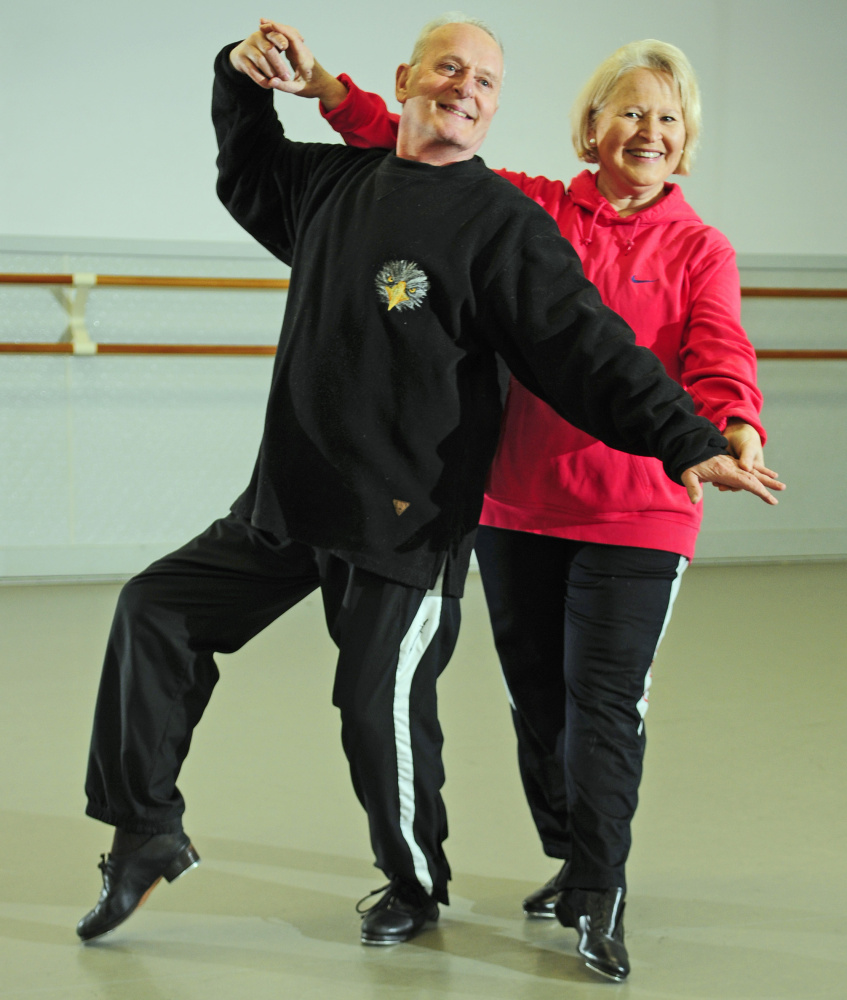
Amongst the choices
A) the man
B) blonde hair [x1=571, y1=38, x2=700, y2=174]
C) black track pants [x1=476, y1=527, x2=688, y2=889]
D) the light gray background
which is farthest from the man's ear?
the light gray background

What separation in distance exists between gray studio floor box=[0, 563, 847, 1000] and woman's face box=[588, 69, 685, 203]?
1124 mm

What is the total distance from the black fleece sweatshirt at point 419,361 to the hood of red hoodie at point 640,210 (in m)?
0.16

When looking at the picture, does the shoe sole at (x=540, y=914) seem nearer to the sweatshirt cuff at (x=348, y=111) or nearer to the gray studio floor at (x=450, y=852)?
the gray studio floor at (x=450, y=852)

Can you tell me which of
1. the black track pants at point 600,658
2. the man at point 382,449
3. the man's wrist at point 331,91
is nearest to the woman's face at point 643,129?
the man at point 382,449

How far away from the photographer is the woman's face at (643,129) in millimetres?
1604

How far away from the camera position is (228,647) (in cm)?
165

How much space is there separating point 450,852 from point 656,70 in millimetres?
1320

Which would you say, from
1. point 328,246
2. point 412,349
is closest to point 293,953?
point 412,349

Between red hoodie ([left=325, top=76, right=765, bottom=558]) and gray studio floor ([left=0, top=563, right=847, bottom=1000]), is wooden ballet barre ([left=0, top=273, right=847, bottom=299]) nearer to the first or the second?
gray studio floor ([left=0, top=563, right=847, bottom=1000])

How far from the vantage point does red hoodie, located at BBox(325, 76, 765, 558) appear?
1574 mm

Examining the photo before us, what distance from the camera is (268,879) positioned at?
6.01 feet

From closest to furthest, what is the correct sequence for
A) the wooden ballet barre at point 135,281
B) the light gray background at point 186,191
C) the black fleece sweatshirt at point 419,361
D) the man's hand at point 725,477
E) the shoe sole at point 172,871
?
1. the man's hand at point 725,477
2. the black fleece sweatshirt at point 419,361
3. the shoe sole at point 172,871
4. the wooden ballet barre at point 135,281
5. the light gray background at point 186,191

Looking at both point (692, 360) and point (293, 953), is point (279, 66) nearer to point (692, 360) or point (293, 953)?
point (692, 360)

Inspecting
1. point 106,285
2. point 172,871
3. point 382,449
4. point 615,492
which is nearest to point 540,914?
point 172,871
